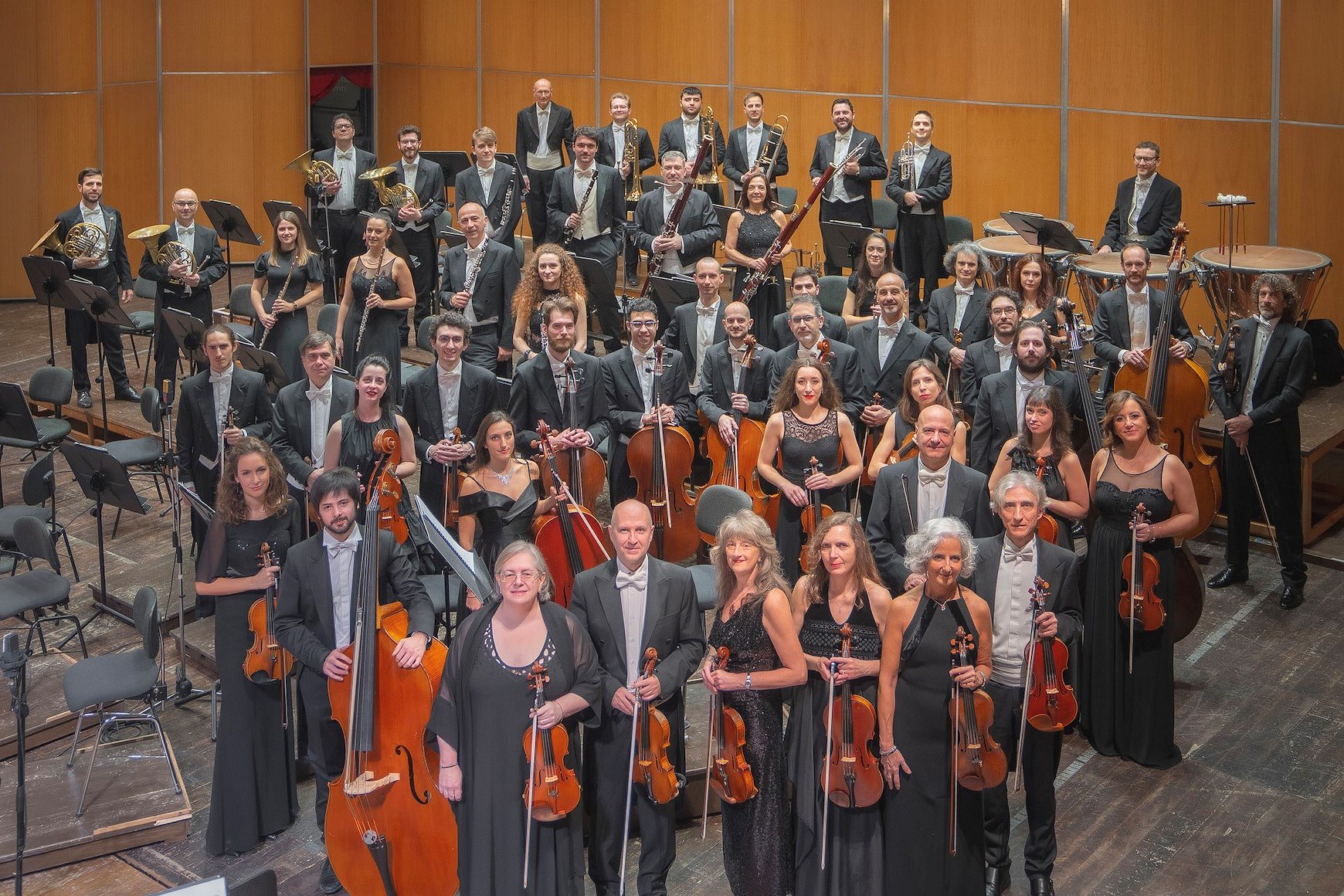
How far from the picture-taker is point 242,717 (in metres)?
5.16

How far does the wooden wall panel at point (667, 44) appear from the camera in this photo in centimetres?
1179

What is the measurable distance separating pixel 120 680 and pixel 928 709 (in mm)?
3167

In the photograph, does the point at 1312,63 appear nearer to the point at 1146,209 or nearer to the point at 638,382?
the point at 1146,209

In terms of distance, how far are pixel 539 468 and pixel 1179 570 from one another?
2.45 meters

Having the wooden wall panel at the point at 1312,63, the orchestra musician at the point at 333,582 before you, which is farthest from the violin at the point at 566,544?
the wooden wall panel at the point at 1312,63

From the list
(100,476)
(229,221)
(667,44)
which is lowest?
(100,476)

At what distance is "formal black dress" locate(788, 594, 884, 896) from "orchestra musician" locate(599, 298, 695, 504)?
7.00 ft

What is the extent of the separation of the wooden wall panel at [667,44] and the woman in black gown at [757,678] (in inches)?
318

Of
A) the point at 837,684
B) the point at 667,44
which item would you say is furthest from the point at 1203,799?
the point at 667,44

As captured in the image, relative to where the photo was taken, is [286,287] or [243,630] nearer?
[243,630]

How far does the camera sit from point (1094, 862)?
495cm

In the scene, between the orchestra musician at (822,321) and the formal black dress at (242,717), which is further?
the orchestra musician at (822,321)

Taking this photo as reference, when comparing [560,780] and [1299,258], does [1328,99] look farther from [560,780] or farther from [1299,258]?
[560,780]

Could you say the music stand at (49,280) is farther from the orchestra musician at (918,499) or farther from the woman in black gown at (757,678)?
the woman in black gown at (757,678)
